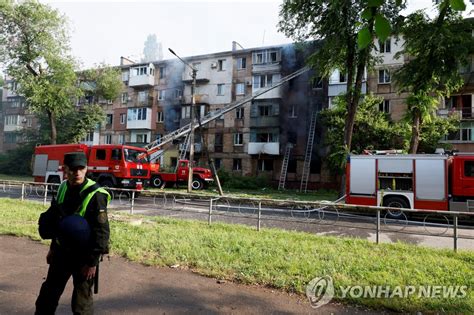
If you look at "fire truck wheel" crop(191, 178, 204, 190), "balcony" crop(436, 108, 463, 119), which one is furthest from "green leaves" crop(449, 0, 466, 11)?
"balcony" crop(436, 108, 463, 119)

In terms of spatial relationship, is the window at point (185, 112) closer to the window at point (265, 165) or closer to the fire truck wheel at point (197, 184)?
the window at point (265, 165)

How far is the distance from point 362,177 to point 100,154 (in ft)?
43.3

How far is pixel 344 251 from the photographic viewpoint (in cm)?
636

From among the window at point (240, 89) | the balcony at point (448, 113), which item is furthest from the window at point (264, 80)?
the balcony at point (448, 113)

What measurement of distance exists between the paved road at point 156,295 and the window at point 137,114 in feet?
115

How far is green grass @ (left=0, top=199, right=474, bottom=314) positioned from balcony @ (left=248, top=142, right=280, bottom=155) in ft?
75.9

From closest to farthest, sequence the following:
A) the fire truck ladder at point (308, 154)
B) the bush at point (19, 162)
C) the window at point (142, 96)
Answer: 1. the fire truck ladder at point (308, 154)
2. the window at point (142, 96)
3. the bush at point (19, 162)

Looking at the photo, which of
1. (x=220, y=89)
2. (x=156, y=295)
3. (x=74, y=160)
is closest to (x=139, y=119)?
(x=220, y=89)

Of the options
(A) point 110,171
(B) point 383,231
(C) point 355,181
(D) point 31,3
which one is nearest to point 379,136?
(C) point 355,181

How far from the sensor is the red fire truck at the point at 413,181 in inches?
501

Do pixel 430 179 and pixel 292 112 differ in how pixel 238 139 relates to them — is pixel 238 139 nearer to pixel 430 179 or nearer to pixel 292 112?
pixel 292 112

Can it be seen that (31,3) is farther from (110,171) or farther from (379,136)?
(379,136)

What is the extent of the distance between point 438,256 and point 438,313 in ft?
9.42

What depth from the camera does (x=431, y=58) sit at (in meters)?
15.5
